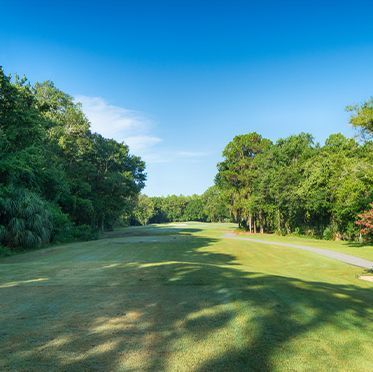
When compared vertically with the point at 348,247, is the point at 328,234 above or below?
above

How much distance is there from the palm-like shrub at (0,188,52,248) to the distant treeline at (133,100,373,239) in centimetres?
2112

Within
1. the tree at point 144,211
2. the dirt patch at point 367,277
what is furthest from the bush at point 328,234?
the tree at point 144,211

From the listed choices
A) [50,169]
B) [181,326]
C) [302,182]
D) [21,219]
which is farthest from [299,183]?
[181,326]

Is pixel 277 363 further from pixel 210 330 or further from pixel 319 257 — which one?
pixel 319 257

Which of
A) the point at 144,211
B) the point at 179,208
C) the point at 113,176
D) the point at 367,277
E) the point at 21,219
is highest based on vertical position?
the point at 113,176

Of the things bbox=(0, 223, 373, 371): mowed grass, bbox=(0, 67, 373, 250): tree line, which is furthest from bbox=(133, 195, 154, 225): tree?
bbox=(0, 223, 373, 371): mowed grass

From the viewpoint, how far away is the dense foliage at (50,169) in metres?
20.6

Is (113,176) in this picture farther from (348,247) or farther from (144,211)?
(144,211)

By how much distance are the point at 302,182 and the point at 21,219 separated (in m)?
31.9

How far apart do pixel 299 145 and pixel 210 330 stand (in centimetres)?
4542

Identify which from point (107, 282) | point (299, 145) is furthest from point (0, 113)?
point (299, 145)

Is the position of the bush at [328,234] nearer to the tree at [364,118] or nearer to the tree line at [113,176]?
the tree line at [113,176]

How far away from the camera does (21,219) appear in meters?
20.2

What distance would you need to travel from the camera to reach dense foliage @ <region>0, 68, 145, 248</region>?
812 inches
